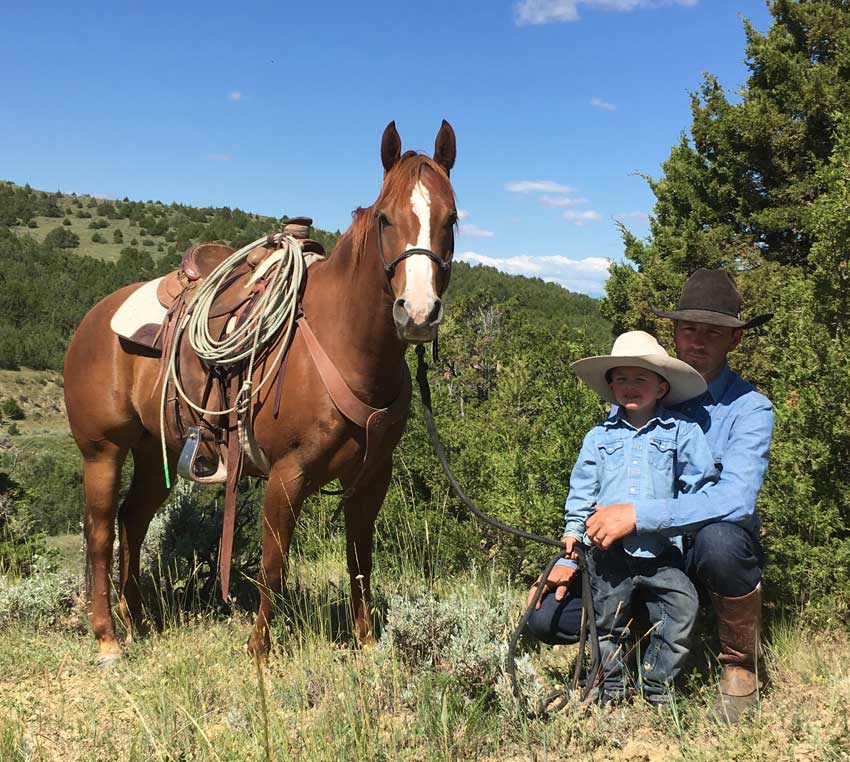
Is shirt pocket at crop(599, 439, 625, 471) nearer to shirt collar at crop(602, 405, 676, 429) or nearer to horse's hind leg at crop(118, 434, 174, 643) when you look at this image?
shirt collar at crop(602, 405, 676, 429)

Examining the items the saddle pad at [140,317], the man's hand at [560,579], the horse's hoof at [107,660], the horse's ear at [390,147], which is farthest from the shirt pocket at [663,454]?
the horse's hoof at [107,660]

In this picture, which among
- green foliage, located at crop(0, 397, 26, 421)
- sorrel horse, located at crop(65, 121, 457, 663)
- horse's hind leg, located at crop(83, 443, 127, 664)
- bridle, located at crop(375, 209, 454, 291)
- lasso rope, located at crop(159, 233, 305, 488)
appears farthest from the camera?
green foliage, located at crop(0, 397, 26, 421)

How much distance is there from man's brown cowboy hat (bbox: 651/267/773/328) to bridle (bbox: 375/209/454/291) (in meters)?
0.99

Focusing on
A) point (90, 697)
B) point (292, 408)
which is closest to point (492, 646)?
point (292, 408)

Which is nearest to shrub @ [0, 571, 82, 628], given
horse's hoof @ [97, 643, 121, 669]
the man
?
horse's hoof @ [97, 643, 121, 669]

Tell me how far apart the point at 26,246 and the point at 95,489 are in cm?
5198

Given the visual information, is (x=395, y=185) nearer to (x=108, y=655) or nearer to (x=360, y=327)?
(x=360, y=327)

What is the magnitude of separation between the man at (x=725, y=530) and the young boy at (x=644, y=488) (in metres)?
0.09

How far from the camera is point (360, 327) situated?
2885 mm

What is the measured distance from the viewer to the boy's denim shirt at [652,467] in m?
2.50

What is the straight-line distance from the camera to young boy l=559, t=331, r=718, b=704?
2.48 metres

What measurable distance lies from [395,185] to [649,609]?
1.97 metres

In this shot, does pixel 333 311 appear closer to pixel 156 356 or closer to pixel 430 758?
pixel 156 356

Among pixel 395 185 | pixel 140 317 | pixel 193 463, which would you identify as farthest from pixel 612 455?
pixel 140 317
